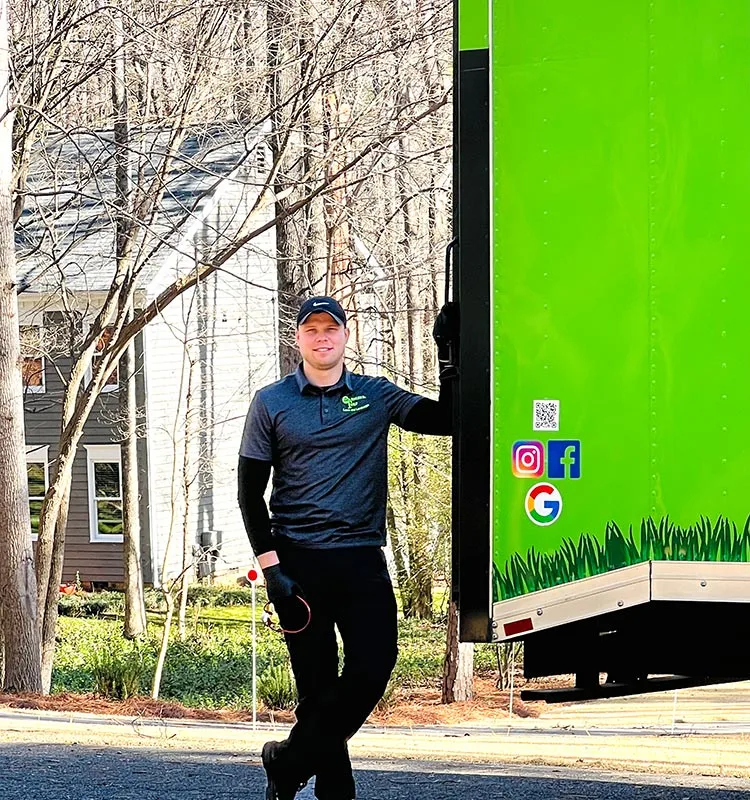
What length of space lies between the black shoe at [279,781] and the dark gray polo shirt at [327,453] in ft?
2.57

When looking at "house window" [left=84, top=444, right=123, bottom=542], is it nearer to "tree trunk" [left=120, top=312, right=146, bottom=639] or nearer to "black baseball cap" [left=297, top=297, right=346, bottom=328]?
"tree trunk" [left=120, top=312, right=146, bottom=639]

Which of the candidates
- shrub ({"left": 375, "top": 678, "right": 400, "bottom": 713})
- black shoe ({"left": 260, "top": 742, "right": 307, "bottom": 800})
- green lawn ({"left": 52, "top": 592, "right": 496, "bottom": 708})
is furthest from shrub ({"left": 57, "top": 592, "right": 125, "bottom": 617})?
black shoe ({"left": 260, "top": 742, "right": 307, "bottom": 800})

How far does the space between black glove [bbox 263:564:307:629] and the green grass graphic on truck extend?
810 mm

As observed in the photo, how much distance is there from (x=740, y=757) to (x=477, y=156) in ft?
12.6

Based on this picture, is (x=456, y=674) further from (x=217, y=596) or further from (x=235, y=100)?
(x=217, y=596)

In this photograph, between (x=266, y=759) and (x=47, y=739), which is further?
(x=47, y=739)

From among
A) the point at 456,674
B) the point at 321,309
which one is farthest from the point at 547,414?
the point at 456,674

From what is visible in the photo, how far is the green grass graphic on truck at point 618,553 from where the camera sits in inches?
151

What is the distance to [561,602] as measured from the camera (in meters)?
4.02

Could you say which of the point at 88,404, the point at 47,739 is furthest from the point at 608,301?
the point at 88,404

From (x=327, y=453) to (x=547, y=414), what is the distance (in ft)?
3.30

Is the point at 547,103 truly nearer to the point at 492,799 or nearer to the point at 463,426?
the point at 463,426

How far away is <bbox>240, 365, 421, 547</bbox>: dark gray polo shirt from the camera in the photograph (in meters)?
4.64

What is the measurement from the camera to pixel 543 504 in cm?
398
